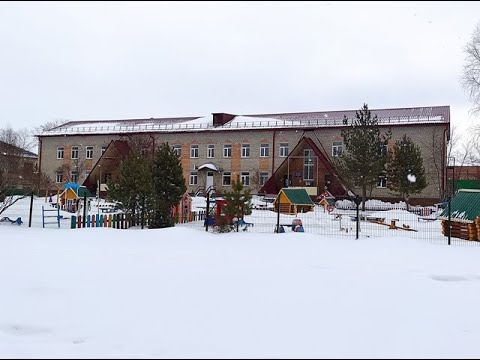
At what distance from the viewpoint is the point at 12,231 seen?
16.8m

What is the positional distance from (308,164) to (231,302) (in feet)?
124

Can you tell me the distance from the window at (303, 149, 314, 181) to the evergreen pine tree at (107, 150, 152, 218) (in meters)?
27.2

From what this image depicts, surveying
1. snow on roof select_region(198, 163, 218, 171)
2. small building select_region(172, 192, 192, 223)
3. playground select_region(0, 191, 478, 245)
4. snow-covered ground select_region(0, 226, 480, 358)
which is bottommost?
snow-covered ground select_region(0, 226, 480, 358)

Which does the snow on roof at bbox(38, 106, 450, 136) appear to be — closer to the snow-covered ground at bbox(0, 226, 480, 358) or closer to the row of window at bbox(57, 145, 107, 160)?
the row of window at bbox(57, 145, 107, 160)

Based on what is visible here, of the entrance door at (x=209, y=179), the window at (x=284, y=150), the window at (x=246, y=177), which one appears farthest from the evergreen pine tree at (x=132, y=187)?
the entrance door at (x=209, y=179)

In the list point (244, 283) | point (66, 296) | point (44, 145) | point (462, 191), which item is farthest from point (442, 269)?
point (44, 145)

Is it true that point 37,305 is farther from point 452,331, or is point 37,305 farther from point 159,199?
point 159,199

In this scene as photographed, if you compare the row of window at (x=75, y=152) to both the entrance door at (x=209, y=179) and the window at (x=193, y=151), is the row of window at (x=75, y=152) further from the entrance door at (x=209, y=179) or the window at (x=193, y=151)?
the entrance door at (x=209, y=179)

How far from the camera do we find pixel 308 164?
1763 inches

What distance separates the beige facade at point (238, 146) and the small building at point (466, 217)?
2166 centimetres

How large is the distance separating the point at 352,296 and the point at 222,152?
41214 millimetres

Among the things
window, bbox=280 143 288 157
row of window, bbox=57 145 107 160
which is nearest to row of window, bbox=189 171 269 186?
window, bbox=280 143 288 157

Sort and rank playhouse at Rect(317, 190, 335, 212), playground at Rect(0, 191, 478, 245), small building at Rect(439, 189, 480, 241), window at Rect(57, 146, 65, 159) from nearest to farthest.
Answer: playground at Rect(0, 191, 478, 245) → small building at Rect(439, 189, 480, 241) → playhouse at Rect(317, 190, 335, 212) → window at Rect(57, 146, 65, 159)

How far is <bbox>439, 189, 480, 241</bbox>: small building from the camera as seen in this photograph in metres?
18.4
